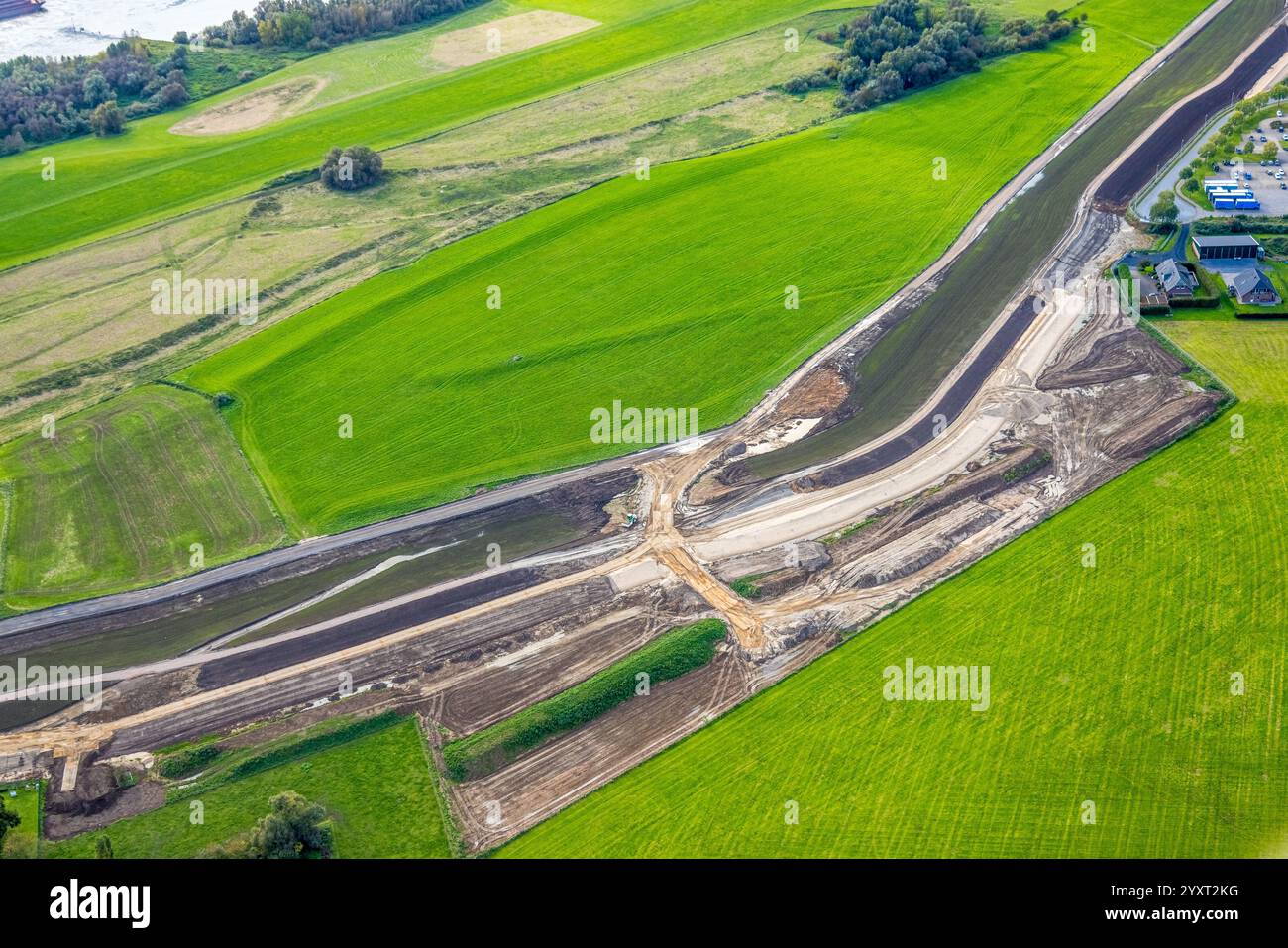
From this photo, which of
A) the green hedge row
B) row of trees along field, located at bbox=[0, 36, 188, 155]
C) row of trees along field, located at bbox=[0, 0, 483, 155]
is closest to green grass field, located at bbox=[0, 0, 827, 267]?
row of trees along field, located at bbox=[0, 36, 188, 155]

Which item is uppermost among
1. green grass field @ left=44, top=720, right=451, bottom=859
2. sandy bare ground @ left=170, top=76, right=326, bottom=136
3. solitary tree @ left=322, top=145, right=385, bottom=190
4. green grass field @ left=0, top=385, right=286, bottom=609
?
sandy bare ground @ left=170, top=76, right=326, bottom=136

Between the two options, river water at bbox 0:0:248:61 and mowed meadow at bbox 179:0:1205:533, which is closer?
mowed meadow at bbox 179:0:1205:533

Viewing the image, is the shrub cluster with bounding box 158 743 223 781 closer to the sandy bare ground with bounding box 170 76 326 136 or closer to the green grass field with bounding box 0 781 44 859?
the green grass field with bounding box 0 781 44 859

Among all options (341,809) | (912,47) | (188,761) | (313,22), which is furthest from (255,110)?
(341,809)

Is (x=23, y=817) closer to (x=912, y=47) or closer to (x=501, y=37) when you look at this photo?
(x=912, y=47)

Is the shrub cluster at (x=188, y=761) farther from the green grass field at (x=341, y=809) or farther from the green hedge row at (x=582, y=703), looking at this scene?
the green hedge row at (x=582, y=703)

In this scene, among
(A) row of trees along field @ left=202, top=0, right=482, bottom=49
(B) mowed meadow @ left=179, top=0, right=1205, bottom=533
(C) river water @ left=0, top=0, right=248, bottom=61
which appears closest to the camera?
(B) mowed meadow @ left=179, top=0, right=1205, bottom=533
